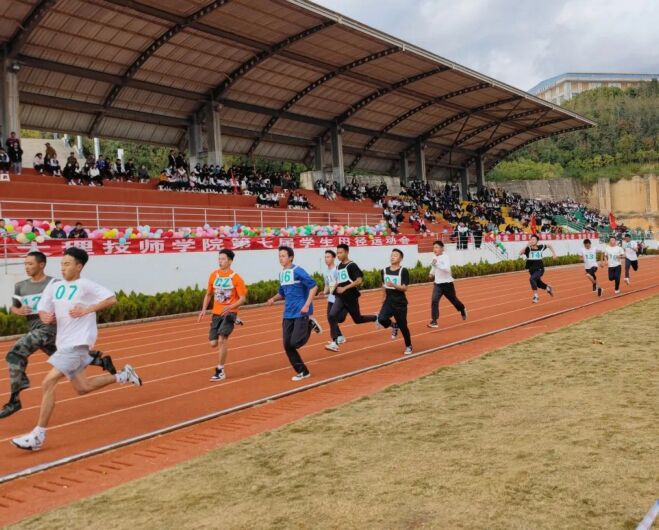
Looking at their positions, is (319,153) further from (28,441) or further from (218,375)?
(28,441)

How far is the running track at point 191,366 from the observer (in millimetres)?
7070

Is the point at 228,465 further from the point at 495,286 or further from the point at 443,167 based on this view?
the point at 443,167

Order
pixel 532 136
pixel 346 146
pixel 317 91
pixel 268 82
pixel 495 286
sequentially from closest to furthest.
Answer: pixel 495 286 → pixel 268 82 → pixel 317 91 → pixel 346 146 → pixel 532 136

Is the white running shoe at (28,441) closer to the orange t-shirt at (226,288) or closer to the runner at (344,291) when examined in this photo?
the orange t-shirt at (226,288)

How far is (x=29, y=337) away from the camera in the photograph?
692 cm

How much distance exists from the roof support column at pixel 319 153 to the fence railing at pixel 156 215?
12.3 meters

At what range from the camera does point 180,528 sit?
4.09 m

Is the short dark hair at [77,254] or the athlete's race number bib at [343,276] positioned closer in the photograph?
the short dark hair at [77,254]

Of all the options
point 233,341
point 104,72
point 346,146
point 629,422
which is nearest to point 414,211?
point 346,146

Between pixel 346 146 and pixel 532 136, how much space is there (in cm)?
1960

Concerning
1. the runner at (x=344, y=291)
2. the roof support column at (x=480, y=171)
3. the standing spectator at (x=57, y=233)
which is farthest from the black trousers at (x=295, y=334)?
the roof support column at (x=480, y=171)

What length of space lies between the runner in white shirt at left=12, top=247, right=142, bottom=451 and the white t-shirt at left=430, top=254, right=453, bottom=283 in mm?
9033

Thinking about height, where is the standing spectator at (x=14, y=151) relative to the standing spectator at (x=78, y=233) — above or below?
above

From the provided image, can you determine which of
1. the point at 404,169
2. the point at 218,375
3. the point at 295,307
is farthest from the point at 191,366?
the point at 404,169
